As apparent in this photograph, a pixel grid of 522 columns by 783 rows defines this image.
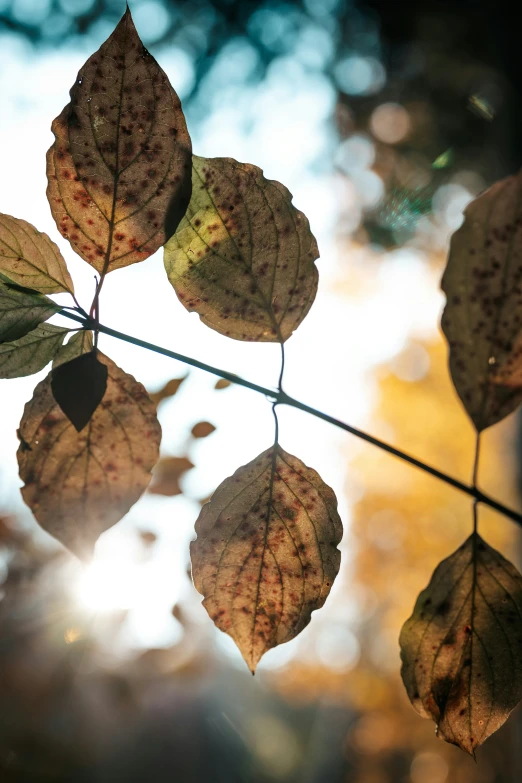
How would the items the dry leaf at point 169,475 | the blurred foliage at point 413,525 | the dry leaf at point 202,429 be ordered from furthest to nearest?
the blurred foliage at point 413,525, the dry leaf at point 169,475, the dry leaf at point 202,429

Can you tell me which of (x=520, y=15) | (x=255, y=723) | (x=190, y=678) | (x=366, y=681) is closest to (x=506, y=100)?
(x=520, y=15)

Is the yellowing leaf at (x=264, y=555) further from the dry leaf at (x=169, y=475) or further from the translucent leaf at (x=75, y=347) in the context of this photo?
the dry leaf at (x=169, y=475)

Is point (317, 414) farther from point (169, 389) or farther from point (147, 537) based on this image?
point (147, 537)

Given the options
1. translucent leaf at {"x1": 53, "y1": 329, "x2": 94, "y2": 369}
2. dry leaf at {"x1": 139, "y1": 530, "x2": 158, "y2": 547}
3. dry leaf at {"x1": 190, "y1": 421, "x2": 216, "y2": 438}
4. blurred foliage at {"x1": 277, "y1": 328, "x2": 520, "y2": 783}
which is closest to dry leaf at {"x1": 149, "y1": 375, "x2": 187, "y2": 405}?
dry leaf at {"x1": 190, "y1": 421, "x2": 216, "y2": 438}

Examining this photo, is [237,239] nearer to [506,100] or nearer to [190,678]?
[190,678]

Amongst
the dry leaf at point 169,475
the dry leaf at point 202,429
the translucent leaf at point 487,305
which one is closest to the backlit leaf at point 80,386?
the translucent leaf at point 487,305

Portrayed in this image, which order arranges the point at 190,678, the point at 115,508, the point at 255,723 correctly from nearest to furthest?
the point at 115,508 < the point at 190,678 < the point at 255,723
